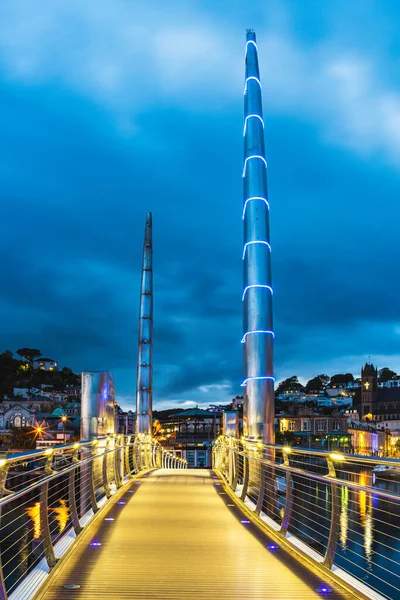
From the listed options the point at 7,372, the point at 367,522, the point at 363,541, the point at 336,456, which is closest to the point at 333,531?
the point at 336,456

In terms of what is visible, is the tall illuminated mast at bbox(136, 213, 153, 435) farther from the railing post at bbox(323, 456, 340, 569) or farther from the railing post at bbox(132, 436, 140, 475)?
the railing post at bbox(323, 456, 340, 569)

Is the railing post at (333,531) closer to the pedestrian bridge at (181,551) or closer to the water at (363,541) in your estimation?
the pedestrian bridge at (181,551)

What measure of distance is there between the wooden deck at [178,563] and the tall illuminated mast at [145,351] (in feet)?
82.5

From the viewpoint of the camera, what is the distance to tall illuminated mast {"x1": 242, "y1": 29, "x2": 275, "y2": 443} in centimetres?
1547

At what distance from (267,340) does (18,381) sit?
165730 millimetres

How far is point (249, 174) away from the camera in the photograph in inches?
661

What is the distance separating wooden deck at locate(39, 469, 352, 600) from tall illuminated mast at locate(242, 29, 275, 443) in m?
6.53

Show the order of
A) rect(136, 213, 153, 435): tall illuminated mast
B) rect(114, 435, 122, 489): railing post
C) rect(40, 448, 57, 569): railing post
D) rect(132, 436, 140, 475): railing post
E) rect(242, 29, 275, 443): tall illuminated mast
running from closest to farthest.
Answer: rect(40, 448, 57, 569): railing post
rect(114, 435, 122, 489): railing post
rect(242, 29, 275, 443): tall illuminated mast
rect(132, 436, 140, 475): railing post
rect(136, 213, 153, 435): tall illuminated mast

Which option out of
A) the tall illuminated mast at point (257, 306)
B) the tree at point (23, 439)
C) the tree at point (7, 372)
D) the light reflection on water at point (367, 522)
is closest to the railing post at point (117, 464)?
the tall illuminated mast at point (257, 306)

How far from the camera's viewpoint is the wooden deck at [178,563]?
4.72 meters

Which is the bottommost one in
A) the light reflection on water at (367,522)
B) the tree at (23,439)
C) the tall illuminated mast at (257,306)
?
the light reflection on water at (367,522)

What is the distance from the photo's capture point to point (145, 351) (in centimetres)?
3472

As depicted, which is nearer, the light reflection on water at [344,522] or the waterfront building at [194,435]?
the light reflection on water at [344,522]

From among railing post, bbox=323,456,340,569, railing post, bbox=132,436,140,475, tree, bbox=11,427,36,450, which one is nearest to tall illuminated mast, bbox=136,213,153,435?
railing post, bbox=132,436,140,475
